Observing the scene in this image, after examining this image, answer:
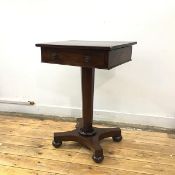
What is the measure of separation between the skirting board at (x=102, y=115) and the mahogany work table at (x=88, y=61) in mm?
375

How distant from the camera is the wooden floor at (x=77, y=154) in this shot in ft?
5.66

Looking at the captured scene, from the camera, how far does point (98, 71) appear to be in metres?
2.45

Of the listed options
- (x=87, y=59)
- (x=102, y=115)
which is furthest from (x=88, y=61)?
(x=102, y=115)

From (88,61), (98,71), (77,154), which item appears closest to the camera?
(88,61)

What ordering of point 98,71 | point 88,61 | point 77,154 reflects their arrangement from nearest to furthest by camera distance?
point 88,61, point 77,154, point 98,71

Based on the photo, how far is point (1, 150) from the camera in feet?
6.52

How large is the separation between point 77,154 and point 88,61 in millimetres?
736

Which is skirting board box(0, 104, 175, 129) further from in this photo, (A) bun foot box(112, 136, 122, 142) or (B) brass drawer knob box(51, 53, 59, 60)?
(B) brass drawer knob box(51, 53, 59, 60)

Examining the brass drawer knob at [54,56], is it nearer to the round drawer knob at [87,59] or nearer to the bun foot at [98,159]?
the round drawer knob at [87,59]

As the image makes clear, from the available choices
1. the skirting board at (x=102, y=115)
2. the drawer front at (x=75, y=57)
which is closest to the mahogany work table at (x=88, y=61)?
the drawer front at (x=75, y=57)

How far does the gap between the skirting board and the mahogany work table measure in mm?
375

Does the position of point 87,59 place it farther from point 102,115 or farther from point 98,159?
point 102,115

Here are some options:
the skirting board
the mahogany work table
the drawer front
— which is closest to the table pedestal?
the mahogany work table

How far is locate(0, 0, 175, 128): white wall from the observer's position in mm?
2244
